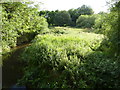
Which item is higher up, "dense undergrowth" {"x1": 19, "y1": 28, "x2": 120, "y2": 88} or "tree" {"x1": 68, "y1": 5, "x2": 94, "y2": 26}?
"tree" {"x1": 68, "y1": 5, "x2": 94, "y2": 26}

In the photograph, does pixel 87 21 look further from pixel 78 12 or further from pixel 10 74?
pixel 10 74

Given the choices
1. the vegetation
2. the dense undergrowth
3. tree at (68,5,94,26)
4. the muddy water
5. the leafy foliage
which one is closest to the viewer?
the vegetation

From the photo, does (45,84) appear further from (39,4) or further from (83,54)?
(39,4)

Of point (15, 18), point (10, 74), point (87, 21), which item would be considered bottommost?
point (10, 74)

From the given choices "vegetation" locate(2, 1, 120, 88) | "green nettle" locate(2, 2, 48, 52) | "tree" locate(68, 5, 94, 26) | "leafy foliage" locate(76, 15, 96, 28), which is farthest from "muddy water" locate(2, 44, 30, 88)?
"tree" locate(68, 5, 94, 26)

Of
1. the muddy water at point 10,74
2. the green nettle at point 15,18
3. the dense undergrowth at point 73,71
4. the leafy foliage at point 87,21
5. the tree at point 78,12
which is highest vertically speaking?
the tree at point 78,12

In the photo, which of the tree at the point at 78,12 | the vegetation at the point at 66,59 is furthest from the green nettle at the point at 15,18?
the tree at the point at 78,12

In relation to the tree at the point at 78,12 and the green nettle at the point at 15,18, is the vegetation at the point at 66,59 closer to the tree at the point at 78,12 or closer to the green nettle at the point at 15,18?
the green nettle at the point at 15,18

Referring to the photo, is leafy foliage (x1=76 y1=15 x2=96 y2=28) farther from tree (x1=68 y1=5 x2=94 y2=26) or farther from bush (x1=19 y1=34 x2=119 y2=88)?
bush (x1=19 y1=34 x2=119 y2=88)

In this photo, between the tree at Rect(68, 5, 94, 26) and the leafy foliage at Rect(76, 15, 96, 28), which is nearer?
the leafy foliage at Rect(76, 15, 96, 28)

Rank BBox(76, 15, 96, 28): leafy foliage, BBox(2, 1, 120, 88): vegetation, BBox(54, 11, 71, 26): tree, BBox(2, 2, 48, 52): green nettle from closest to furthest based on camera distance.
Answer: BBox(2, 2, 48, 52): green nettle < BBox(2, 1, 120, 88): vegetation < BBox(76, 15, 96, 28): leafy foliage < BBox(54, 11, 71, 26): tree

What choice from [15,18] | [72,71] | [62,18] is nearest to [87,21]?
[62,18]

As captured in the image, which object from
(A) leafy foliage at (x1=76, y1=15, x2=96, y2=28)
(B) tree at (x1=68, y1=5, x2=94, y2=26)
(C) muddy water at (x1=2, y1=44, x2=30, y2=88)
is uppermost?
(B) tree at (x1=68, y1=5, x2=94, y2=26)

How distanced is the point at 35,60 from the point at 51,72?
202 centimetres
